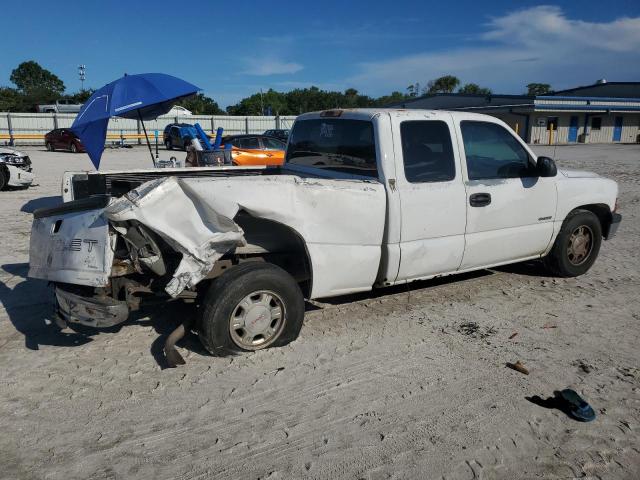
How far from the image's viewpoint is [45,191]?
1391 cm

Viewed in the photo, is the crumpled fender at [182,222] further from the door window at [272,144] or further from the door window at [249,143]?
the door window at [272,144]

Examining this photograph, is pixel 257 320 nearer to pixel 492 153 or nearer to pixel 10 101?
pixel 492 153

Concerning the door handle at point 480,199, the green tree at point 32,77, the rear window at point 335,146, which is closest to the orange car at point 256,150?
the rear window at point 335,146

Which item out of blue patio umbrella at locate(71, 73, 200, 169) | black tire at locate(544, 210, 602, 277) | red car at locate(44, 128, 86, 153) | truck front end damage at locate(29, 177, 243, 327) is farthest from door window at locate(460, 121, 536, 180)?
red car at locate(44, 128, 86, 153)

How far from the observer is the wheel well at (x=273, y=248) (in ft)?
14.7

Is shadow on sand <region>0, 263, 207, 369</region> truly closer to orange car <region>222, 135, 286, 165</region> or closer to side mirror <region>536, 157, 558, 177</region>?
side mirror <region>536, 157, 558, 177</region>

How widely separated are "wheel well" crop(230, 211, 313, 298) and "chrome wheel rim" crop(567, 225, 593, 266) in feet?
10.8

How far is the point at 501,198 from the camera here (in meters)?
5.23

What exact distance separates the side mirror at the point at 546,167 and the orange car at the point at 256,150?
43.8 feet

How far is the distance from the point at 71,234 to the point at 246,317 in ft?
4.57

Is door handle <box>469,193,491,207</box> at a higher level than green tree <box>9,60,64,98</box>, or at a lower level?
lower

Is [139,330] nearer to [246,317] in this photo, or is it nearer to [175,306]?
[175,306]

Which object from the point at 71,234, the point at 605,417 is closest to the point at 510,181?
the point at 605,417

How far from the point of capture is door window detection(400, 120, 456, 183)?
15.3 feet
